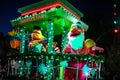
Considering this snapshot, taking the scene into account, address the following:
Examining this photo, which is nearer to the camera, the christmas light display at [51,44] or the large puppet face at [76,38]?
the christmas light display at [51,44]

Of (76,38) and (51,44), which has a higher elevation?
(76,38)

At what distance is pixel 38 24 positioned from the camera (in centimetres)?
1187

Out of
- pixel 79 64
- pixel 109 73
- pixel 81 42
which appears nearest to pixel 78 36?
pixel 81 42

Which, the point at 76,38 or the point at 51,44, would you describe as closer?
the point at 76,38

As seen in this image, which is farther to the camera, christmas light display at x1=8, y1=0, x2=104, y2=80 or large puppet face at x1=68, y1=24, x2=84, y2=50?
large puppet face at x1=68, y1=24, x2=84, y2=50

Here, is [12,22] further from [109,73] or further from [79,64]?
[109,73]

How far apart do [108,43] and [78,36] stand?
1325 cm

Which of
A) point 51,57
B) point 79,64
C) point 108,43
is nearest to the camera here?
point 51,57

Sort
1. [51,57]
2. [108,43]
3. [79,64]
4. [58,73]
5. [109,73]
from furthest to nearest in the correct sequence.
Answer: [108,43] < [109,73] < [58,73] < [79,64] < [51,57]

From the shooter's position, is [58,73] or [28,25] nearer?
[58,73]

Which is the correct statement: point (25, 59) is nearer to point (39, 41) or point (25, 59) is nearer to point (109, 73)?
point (39, 41)

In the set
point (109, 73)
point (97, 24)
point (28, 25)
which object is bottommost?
point (109, 73)

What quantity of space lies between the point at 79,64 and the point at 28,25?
353 centimetres

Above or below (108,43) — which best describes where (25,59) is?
below
